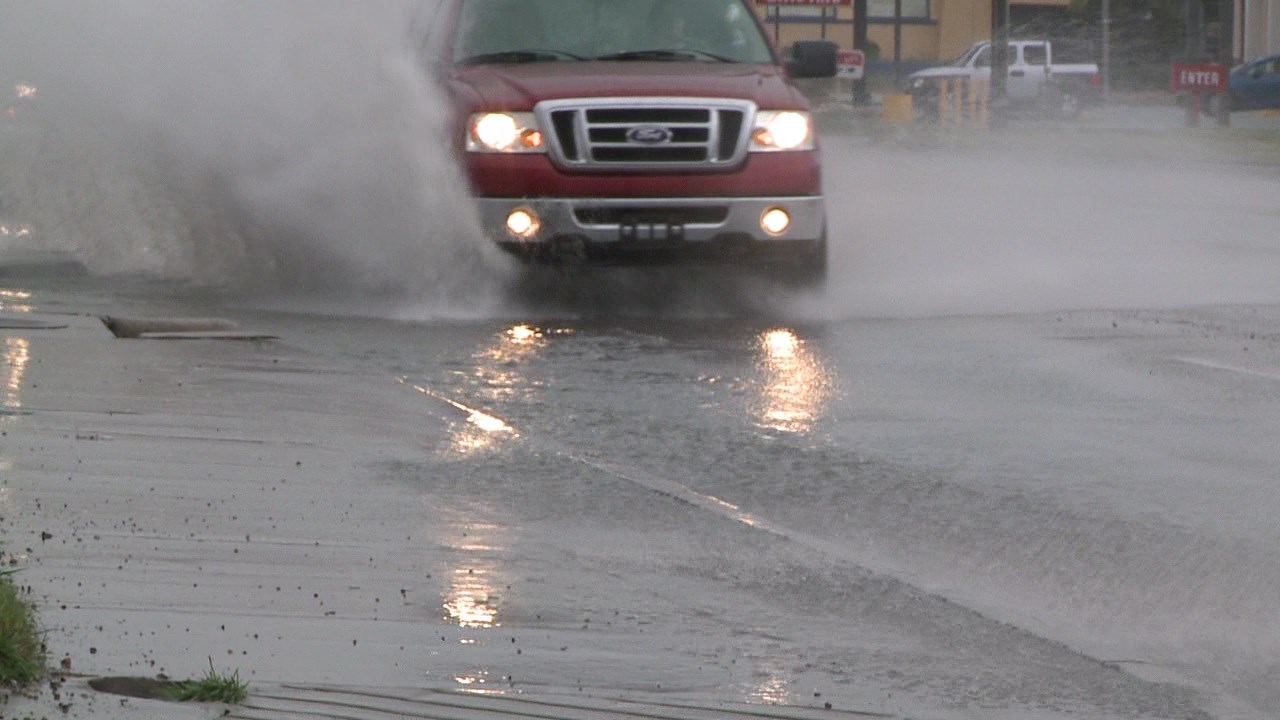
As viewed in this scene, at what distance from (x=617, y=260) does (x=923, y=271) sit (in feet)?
9.80

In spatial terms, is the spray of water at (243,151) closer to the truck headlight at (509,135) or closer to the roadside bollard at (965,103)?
the truck headlight at (509,135)

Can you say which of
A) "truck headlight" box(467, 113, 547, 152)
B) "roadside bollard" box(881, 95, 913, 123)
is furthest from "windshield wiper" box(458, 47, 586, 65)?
"roadside bollard" box(881, 95, 913, 123)

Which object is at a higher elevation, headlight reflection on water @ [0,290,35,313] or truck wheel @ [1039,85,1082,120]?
headlight reflection on water @ [0,290,35,313]

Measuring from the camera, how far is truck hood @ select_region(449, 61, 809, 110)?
38.8 ft

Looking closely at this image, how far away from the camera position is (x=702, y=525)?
6.86 metres

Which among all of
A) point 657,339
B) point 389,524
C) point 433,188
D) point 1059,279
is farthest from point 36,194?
point 389,524

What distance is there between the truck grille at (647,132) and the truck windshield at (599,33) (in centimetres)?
86

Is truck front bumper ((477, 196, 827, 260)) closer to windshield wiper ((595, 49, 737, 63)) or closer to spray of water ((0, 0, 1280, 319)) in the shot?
spray of water ((0, 0, 1280, 319))

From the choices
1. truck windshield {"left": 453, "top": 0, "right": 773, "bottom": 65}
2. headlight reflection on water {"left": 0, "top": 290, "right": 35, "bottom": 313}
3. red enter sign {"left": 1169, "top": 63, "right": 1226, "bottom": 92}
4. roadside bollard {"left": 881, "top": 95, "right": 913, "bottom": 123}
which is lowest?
roadside bollard {"left": 881, "top": 95, "right": 913, "bottom": 123}

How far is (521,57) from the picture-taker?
12586mm

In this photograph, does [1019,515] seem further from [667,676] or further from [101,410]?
[101,410]

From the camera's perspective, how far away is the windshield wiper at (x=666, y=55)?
12617mm

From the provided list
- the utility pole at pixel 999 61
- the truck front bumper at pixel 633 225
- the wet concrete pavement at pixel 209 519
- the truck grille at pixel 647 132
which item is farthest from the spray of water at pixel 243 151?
the utility pole at pixel 999 61

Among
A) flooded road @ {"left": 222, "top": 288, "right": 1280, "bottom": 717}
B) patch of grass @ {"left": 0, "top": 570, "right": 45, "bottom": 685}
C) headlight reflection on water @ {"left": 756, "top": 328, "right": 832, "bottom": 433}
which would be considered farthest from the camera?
headlight reflection on water @ {"left": 756, "top": 328, "right": 832, "bottom": 433}
